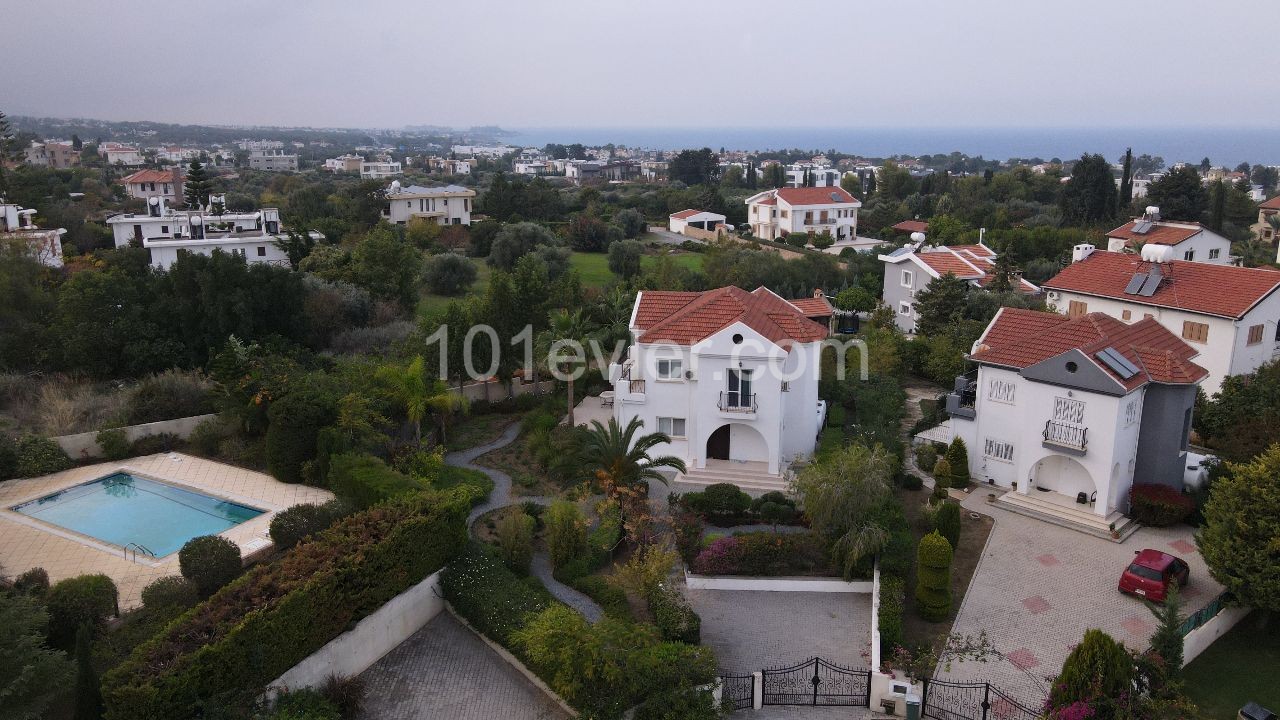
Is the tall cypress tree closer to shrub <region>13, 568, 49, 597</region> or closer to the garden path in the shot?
the garden path

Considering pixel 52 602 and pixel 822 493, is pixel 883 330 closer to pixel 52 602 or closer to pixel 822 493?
pixel 822 493

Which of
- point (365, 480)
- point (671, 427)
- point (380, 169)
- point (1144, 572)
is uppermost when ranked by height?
point (380, 169)

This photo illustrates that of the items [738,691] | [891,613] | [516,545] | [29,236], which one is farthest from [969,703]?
[29,236]

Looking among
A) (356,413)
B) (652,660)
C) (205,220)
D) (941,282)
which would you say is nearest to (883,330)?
(941,282)

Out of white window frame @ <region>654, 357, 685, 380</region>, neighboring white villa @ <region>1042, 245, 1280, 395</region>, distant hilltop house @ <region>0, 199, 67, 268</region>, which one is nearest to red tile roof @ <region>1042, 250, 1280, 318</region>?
neighboring white villa @ <region>1042, 245, 1280, 395</region>

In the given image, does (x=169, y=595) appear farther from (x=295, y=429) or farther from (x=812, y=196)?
(x=812, y=196)
